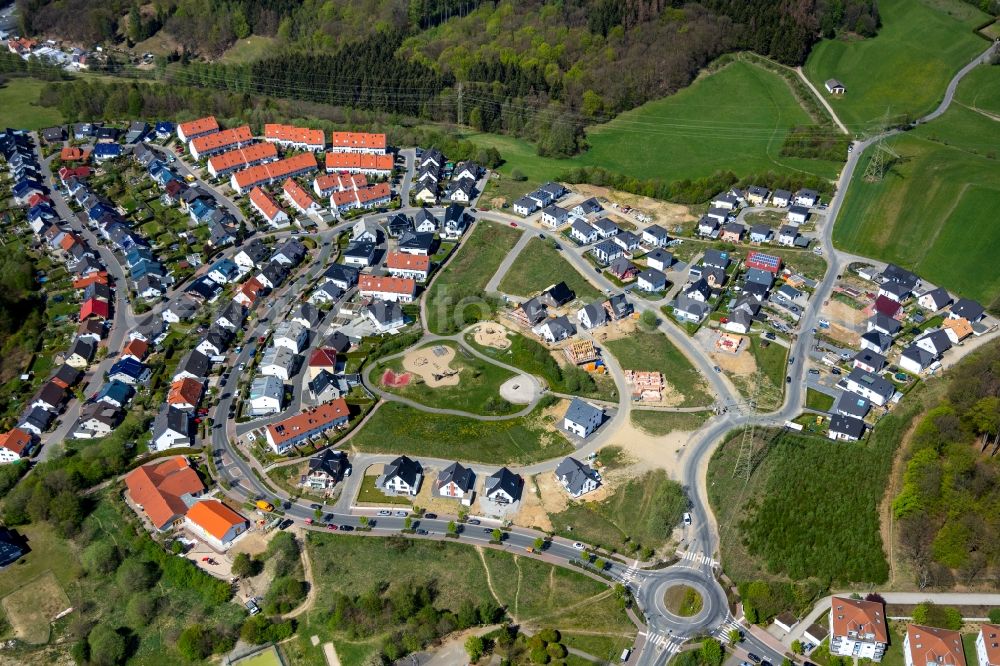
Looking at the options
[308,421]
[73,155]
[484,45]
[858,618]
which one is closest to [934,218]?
[858,618]

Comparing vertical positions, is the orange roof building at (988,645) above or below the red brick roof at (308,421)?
above

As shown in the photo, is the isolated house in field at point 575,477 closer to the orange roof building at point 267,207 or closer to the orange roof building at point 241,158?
the orange roof building at point 267,207

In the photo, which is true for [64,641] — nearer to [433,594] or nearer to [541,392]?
[433,594]

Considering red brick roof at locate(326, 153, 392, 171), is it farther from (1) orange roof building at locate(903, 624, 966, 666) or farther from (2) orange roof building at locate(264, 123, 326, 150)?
(1) orange roof building at locate(903, 624, 966, 666)

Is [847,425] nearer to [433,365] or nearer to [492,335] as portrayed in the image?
[492,335]

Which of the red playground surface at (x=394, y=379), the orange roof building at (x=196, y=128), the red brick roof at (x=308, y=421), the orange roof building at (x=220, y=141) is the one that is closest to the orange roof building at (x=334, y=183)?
the orange roof building at (x=220, y=141)
